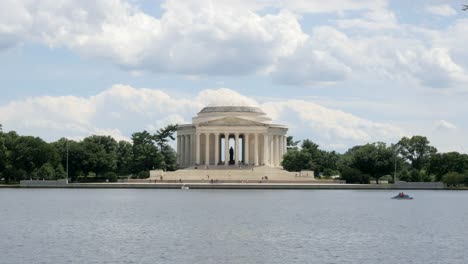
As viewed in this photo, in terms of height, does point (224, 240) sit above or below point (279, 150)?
below

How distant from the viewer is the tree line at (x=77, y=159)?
503 feet

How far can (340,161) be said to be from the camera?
195625 mm

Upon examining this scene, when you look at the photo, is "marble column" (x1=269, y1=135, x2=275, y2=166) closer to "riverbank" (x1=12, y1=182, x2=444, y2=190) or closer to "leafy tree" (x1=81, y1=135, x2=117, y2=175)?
"leafy tree" (x1=81, y1=135, x2=117, y2=175)

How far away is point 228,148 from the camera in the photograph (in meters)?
184

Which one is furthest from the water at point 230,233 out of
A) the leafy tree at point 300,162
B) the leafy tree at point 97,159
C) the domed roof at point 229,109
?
the domed roof at point 229,109

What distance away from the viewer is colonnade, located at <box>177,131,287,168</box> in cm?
18138

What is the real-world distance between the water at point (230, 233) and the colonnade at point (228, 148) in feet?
259

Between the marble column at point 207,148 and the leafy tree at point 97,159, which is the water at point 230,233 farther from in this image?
the marble column at point 207,148

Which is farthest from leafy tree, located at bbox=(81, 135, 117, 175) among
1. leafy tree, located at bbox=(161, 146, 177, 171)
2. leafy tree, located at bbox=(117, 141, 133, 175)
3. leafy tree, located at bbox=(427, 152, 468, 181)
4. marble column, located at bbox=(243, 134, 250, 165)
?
leafy tree, located at bbox=(427, 152, 468, 181)

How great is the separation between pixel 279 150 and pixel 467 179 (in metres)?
44.7

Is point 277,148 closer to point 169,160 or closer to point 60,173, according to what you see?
point 169,160

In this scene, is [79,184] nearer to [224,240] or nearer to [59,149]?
[59,149]

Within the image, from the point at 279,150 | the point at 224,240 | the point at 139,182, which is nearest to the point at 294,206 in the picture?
the point at 224,240

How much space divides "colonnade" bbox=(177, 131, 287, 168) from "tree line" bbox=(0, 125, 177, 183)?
19.7 feet
